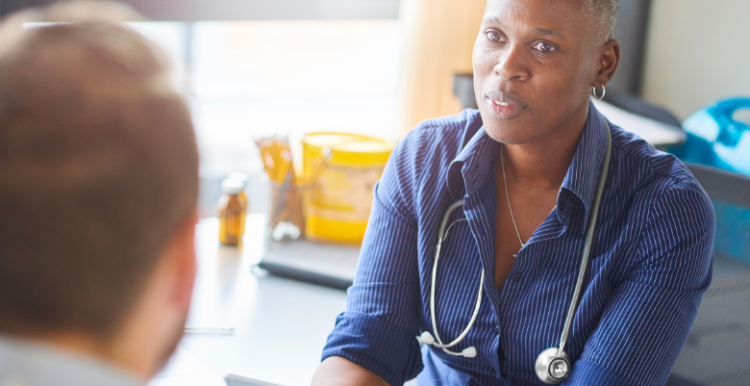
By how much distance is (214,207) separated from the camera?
7.14 feet

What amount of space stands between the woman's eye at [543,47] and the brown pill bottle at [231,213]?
880mm

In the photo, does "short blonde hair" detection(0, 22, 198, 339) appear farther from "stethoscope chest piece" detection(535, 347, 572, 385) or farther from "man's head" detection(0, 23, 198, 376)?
"stethoscope chest piece" detection(535, 347, 572, 385)

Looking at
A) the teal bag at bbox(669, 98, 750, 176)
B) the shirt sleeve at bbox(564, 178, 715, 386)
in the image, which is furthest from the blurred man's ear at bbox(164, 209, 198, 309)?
the teal bag at bbox(669, 98, 750, 176)

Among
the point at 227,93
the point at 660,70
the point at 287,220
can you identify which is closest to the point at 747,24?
the point at 660,70

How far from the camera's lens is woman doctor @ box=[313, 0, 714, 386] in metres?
1.11

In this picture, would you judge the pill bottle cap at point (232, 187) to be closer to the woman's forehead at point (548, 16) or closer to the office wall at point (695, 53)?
the woman's forehead at point (548, 16)

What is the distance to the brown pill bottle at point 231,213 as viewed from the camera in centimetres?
174

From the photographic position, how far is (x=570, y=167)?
118cm

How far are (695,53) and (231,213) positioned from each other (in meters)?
1.58

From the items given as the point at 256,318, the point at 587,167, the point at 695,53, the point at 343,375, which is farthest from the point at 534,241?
the point at 695,53

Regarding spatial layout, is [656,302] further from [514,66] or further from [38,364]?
[38,364]

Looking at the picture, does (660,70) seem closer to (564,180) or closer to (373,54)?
(564,180)

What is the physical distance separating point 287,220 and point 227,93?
1959mm

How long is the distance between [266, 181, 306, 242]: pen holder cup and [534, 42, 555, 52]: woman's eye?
2.71 feet
